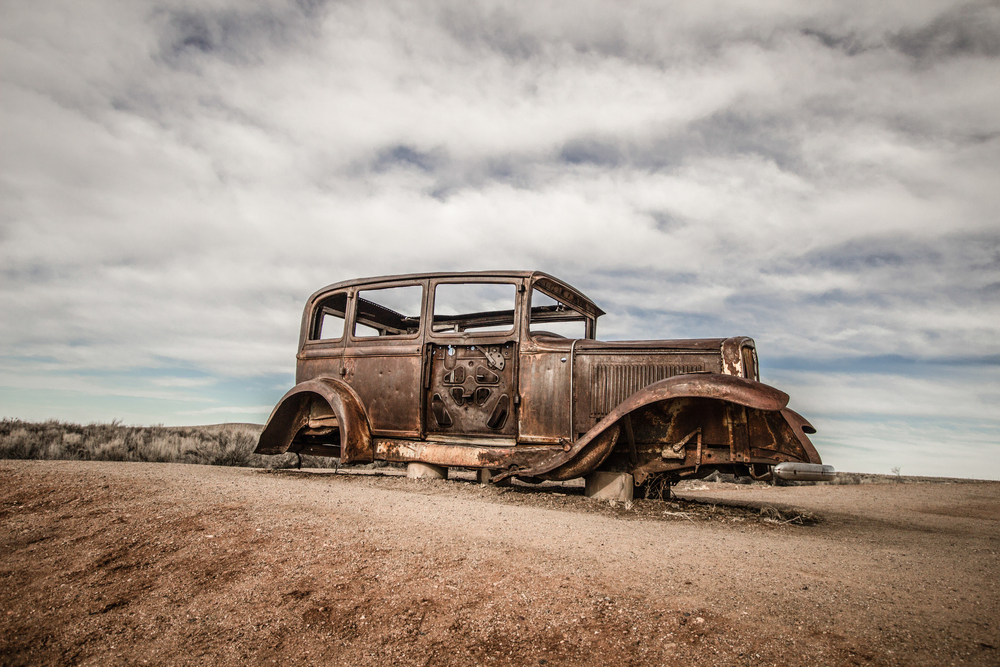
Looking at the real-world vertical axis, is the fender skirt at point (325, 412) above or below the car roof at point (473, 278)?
below

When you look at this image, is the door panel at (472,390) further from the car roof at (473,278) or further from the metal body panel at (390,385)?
the car roof at (473,278)

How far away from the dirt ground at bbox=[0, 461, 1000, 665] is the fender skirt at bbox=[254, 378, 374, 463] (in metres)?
1.52

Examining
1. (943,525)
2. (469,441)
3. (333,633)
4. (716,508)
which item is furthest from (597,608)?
(943,525)

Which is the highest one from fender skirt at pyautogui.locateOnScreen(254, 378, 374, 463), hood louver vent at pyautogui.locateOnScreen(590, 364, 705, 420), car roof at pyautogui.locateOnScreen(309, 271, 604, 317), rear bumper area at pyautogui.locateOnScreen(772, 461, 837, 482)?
car roof at pyautogui.locateOnScreen(309, 271, 604, 317)

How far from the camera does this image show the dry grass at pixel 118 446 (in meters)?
7.04

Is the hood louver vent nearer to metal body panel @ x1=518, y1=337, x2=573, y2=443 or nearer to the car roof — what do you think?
metal body panel @ x1=518, y1=337, x2=573, y2=443

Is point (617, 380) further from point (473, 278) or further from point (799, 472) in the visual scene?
point (799, 472)

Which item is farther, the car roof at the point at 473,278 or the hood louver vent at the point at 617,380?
the car roof at the point at 473,278

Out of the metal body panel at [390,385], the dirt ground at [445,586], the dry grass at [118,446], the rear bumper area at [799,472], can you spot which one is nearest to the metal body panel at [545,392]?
the dirt ground at [445,586]

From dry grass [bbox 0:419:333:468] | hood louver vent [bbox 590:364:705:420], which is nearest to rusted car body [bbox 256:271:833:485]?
→ hood louver vent [bbox 590:364:705:420]

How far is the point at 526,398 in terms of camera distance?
17.2 feet

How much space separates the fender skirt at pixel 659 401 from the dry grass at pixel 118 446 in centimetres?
574

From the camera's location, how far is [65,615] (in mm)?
2273

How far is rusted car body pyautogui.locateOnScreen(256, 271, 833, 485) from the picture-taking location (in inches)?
173
